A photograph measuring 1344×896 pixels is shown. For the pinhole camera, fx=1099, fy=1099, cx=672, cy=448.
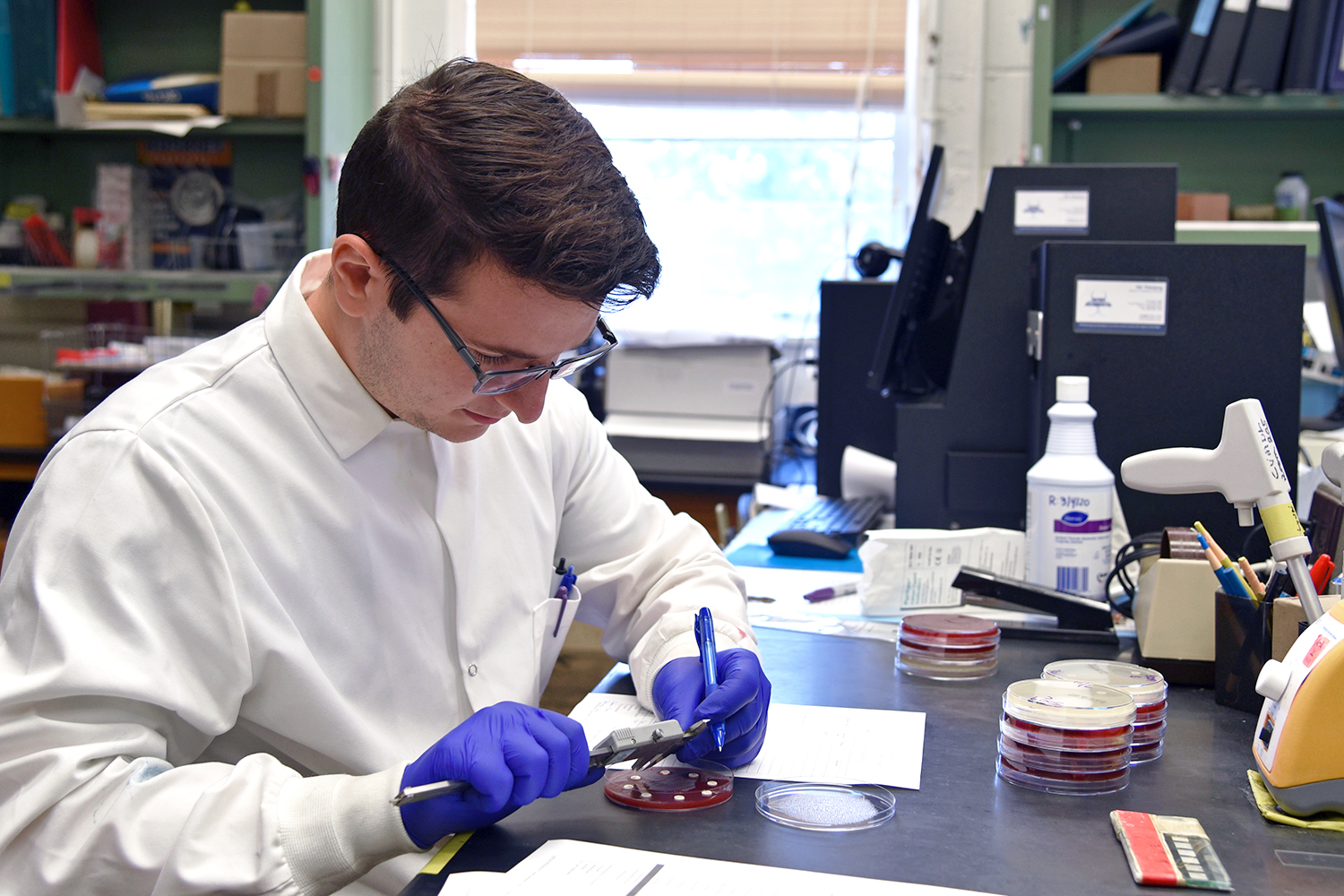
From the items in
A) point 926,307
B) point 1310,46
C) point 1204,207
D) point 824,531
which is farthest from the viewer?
point 1204,207

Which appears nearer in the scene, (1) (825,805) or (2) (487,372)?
(1) (825,805)

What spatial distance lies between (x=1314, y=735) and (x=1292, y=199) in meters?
2.49

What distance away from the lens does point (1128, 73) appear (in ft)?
9.01

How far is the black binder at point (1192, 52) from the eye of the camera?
2658mm

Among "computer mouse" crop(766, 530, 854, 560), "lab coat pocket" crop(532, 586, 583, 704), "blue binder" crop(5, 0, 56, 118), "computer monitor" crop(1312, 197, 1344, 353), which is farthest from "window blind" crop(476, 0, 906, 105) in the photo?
"lab coat pocket" crop(532, 586, 583, 704)

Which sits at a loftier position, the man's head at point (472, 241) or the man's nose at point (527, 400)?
the man's head at point (472, 241)

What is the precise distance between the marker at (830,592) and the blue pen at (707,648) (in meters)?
0.41

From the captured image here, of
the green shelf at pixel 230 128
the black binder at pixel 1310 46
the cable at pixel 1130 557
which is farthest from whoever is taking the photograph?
the green shelf at pixel 230 128

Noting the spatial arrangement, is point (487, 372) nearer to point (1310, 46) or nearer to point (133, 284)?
point (133, 284)

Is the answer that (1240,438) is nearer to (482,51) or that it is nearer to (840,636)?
(840,636)

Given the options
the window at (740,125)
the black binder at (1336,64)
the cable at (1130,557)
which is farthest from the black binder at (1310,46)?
the cable at (1130,557)

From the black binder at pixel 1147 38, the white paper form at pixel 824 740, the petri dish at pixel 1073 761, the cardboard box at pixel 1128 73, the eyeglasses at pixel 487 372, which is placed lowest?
the white paper form at pixel 824 740

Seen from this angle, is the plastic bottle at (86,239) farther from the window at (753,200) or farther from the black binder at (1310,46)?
the black binder at (1310,46)

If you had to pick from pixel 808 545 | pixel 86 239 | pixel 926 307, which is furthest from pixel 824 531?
pixel 86 239
